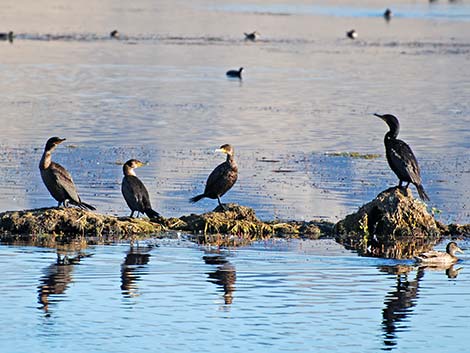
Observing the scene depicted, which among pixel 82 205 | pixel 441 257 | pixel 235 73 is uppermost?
pixel 235 73

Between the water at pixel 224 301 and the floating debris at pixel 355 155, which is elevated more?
the floating debris at pixel 355 155

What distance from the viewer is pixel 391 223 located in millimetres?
15516

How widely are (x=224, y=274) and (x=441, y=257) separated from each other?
2.53 meters

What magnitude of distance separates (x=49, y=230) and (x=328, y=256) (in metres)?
3.46

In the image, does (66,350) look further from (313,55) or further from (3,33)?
(3,33)

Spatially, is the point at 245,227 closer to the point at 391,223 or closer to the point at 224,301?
the point at 391,223

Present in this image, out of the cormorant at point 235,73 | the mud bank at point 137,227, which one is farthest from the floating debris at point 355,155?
the cormorant at point 235,73

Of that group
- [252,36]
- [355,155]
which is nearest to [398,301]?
[355,155]

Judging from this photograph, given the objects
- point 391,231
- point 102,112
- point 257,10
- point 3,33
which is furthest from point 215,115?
point 257,10

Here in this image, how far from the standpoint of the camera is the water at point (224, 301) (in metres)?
10.7

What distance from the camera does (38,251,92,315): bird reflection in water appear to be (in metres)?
12.1

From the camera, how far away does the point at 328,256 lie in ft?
47.0

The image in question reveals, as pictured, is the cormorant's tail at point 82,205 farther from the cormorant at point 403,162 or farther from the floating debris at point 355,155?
the floating debris at point 355,155

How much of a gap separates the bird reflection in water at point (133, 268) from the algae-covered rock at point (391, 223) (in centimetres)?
265
